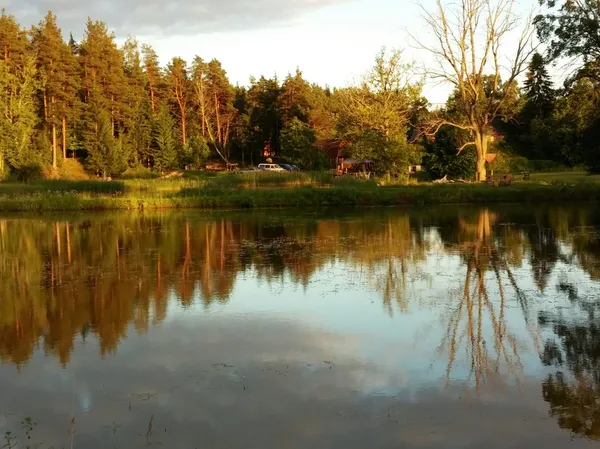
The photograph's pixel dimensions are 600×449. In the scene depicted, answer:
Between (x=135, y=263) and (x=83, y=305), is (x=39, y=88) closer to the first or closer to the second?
(x=135, y=263)

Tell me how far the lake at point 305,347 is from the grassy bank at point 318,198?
57.3 ft

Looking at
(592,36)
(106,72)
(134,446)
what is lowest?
(134,446)

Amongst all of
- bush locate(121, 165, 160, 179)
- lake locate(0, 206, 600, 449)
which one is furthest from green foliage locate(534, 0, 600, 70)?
bush locate(121, 165, 160, 179)

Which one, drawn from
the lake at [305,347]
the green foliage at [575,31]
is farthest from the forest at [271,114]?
the lake at [305,347]

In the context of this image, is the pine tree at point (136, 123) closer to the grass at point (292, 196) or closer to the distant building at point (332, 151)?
the distant building at point (332, 151)

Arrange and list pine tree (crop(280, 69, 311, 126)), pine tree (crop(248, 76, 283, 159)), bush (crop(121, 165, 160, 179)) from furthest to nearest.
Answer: pine tree (crop(248, 76, 283, 159)) < pine tree (crop(280, 69, 311, 126)) < bush (crop(121, 165, 160, 179))

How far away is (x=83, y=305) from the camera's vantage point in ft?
35.9

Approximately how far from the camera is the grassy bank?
113 feet

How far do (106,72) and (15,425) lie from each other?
63753mm

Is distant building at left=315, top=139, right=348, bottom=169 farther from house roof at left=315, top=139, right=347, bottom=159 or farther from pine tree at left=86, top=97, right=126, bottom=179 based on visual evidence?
pine tree at left=86, top=97, right=126, bottom=179

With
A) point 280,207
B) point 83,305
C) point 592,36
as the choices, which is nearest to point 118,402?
point 83,305

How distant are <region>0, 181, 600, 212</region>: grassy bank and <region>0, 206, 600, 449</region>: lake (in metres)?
17.5

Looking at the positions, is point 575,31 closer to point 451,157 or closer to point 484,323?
point 451,157

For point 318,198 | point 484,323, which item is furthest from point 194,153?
point 484,323
